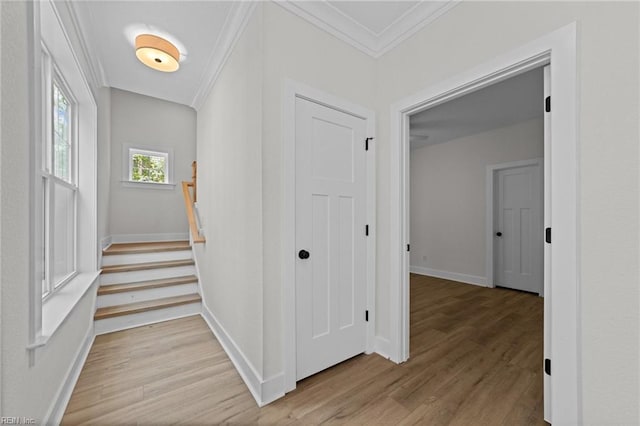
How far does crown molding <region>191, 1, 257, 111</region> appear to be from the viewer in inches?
73.1

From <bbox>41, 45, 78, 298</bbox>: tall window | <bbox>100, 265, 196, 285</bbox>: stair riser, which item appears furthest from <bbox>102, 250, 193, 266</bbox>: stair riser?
<bbox>41, 45, 78, 298</bbox>: tall window

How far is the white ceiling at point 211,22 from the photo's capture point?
1851 mm

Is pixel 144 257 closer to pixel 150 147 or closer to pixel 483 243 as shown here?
pixel 150 147

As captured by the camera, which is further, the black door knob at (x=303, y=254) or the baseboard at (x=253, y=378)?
the black door knob at (x=303, y=254)

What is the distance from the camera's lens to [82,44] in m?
2.04

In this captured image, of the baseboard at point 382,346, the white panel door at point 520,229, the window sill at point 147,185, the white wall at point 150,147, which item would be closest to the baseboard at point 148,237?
the white wall at point 150,147

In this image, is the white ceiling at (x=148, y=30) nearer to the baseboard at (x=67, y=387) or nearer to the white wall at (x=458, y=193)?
the baseboard at (x=67, y=387)

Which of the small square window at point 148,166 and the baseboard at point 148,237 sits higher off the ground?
the small square window at point 148,166

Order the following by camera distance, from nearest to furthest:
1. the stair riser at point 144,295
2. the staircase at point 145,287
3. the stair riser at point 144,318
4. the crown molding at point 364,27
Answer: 1. the crown molding at point 364,27
2. the stair riser at point 144,318
3. the staircase at point 145,287
4. the stair riser at point 144,295

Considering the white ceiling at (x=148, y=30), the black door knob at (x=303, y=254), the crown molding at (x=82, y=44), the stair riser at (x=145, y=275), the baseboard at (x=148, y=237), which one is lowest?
the stair riser at (x=145, y=275)

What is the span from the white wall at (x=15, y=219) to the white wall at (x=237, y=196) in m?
1.03

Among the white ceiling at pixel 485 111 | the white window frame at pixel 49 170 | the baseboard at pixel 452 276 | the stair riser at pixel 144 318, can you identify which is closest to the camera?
the white window frame at pixel 49 170

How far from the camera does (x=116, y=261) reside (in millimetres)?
3295

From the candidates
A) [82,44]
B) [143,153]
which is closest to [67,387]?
[82,44]
